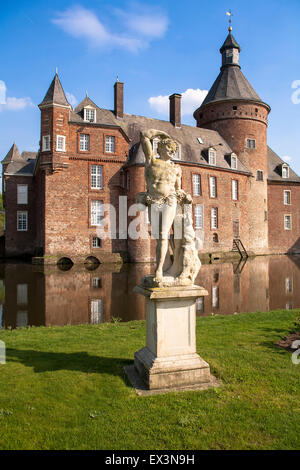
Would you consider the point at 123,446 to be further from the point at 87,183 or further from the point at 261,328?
the point at 87,183

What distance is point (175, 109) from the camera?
3362cm

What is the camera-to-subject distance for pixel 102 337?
7051mm

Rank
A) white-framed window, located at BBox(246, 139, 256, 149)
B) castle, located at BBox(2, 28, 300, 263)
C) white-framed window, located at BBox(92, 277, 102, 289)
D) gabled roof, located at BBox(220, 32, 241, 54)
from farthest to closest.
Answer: gabled roof, located at BBox(220, 32, 241, 54), white-framed window, located at BBox(246, 139, 256, 149), castle, located at BBox(2, 28, 300, 263), white-framed window, located at BBox(92, 277, 102, 289)

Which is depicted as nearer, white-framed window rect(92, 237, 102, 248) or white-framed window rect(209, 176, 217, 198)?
white-framed window rect(92, 237, 102, 248)

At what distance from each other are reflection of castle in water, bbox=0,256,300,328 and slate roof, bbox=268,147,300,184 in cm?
2443

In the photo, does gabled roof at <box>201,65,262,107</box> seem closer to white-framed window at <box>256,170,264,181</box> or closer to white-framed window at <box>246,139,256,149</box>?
white-framed window at <box>246,139,256,149</box>

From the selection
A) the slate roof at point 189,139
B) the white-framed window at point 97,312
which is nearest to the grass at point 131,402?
the white-framed window at point 97,312

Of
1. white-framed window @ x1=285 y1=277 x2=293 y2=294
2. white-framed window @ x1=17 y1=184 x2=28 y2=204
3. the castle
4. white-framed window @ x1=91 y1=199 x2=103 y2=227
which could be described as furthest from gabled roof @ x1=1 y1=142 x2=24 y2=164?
white-framed window @ x1=285 y1=277 x2=293 y2=294

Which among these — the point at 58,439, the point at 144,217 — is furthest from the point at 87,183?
the point at 58,439

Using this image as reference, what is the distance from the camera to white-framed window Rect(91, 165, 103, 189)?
2775cm

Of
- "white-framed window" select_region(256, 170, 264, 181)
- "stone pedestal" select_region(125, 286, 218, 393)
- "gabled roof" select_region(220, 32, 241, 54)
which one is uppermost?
"gabled roof" select_region(220, 32, 241, 54)

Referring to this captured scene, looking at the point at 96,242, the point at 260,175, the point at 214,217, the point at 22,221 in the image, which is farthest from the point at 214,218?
the point at 22,221
